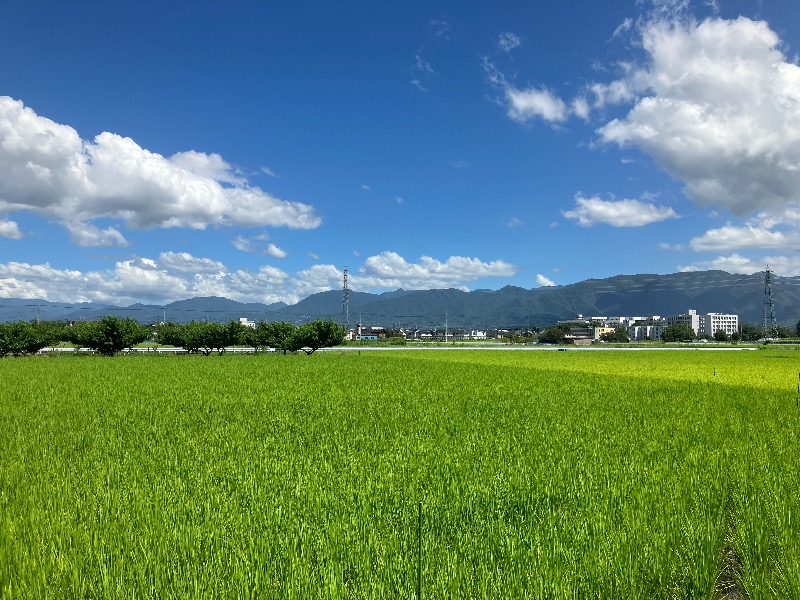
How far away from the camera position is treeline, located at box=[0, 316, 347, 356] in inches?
1762

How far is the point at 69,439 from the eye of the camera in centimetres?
934

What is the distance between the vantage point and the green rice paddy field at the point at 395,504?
3.73 metres

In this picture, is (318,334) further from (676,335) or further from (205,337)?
(676,335)

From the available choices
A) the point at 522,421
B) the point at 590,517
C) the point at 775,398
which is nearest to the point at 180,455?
the point at 590,517

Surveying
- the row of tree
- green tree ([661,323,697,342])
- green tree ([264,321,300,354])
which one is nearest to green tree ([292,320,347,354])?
green tree ([264,321,300,354])

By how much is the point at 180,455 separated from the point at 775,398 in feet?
58.6

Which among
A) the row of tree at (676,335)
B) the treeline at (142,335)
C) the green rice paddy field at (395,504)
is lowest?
the row of tree at (676,335)

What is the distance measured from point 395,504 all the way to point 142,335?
52643 millimetres

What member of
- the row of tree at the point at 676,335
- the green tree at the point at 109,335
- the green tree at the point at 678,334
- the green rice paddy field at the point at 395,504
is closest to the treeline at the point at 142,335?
the green tree at the point at 109,335

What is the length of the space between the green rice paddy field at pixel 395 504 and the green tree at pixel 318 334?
1486 inches

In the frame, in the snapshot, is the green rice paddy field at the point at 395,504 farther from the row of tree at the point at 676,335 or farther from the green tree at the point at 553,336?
the row of tree at the point at 676,335

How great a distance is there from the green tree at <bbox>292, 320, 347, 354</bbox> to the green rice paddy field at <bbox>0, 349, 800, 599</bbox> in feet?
124

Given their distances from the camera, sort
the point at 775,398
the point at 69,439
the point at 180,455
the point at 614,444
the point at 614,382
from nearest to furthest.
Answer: the point at 180,455 < the point at 614,444 < the point at 69,439 < the point at 775,398 < the point at 614,382

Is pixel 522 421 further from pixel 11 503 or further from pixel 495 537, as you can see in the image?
pixel 11 503
